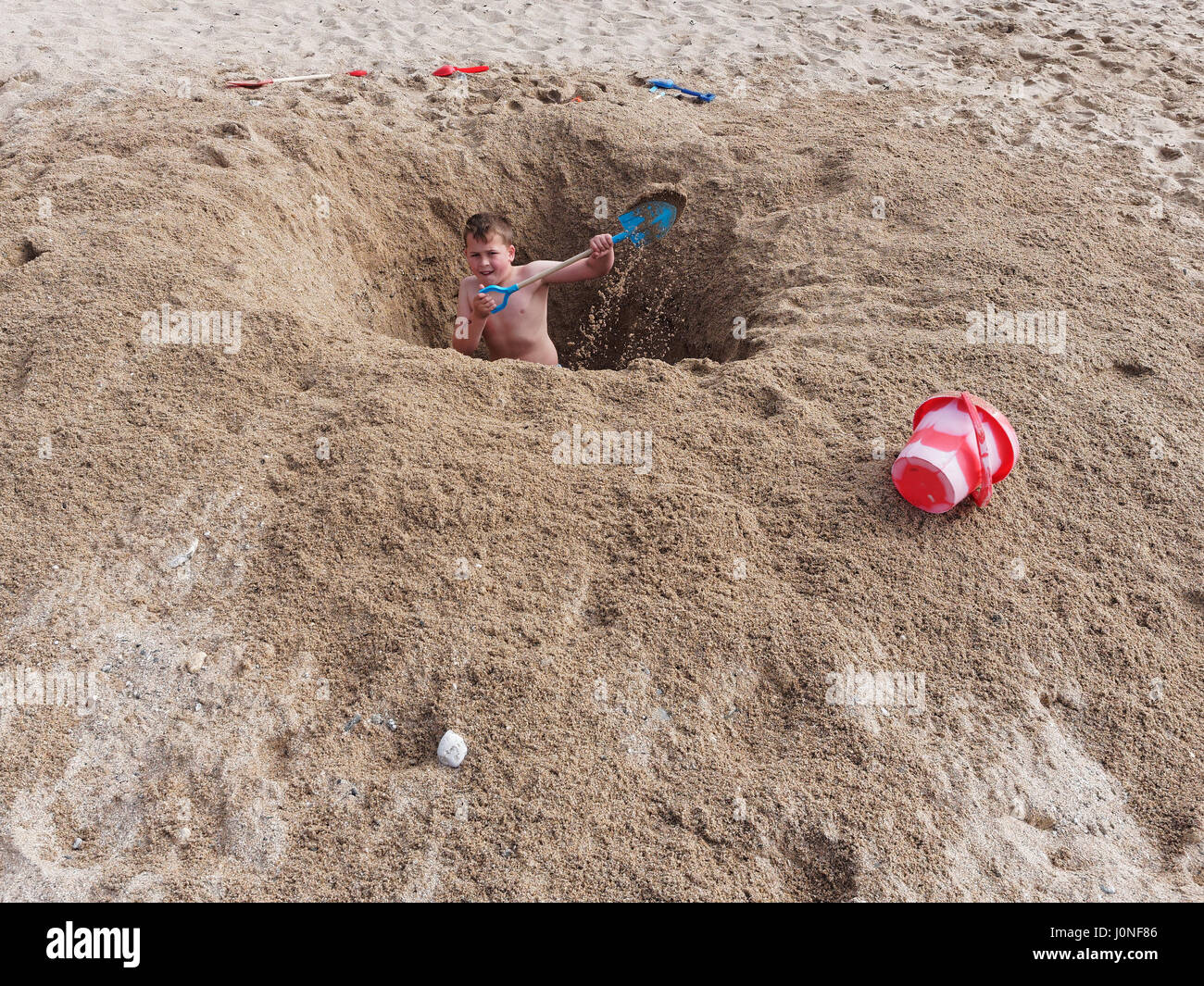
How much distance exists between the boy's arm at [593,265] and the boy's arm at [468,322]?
313mm

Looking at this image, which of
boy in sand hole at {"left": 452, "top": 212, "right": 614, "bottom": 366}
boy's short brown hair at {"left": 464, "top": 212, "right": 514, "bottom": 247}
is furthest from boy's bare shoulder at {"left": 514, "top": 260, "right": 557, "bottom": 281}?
boy's short brown hair at {"left": 464, "top": 212, "right": 514, "bottom": 247}

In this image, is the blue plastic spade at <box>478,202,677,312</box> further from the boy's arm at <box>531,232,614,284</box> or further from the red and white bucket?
the red and white bucket

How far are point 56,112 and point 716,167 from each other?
3294mm

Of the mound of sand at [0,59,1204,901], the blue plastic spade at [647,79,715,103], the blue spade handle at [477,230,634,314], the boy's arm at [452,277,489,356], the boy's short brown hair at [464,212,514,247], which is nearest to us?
the mound of sand at [0,59,1204,901]

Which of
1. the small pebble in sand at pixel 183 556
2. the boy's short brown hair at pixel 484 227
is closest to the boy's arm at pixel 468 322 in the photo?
the boy's short brown hair at pixel 484 227

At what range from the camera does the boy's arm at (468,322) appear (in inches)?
149

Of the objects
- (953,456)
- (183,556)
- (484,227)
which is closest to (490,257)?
(484,227)

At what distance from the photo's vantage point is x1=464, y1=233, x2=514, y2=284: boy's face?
11.8 feet

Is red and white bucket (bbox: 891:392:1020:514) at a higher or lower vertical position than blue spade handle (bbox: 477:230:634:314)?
higher

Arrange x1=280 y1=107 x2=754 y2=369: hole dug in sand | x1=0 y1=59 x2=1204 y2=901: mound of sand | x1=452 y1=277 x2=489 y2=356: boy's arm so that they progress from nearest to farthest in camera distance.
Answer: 1. x1=0 y1=59 x2=1204 y2=901: mound of sand
2. x1=452 y1=277 x2=489 y2=356: boy's arm
3. x1=280 y1=107 x2=754 y2=369: hole dug in sand

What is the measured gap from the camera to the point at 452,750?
74.0 inches

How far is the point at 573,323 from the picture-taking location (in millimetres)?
4398

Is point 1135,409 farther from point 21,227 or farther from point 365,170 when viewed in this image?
point 21,227

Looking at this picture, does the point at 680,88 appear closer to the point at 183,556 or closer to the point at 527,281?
the point at 527,281
